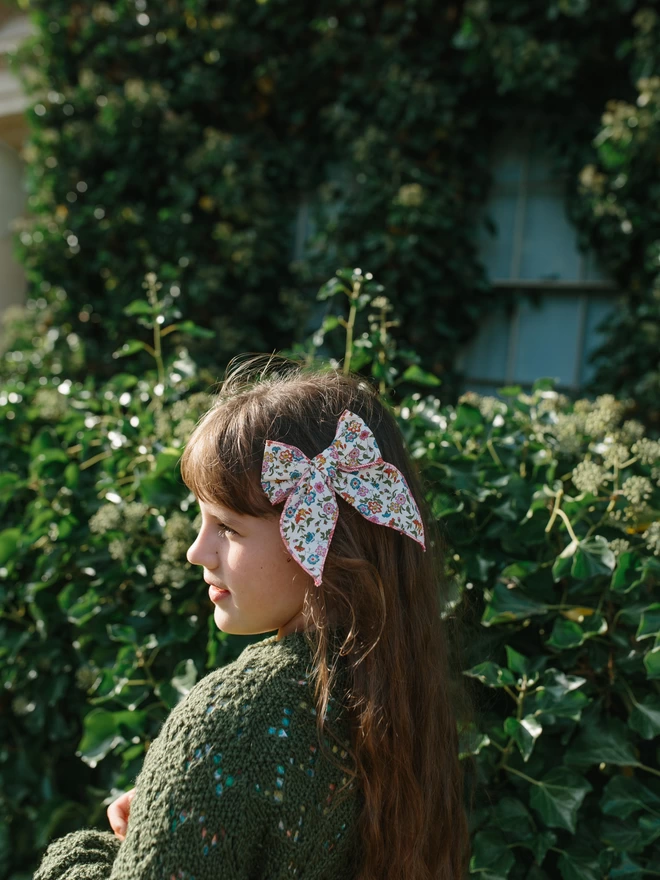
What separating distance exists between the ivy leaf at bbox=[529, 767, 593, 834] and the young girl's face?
586mm

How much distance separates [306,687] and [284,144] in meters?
3.94

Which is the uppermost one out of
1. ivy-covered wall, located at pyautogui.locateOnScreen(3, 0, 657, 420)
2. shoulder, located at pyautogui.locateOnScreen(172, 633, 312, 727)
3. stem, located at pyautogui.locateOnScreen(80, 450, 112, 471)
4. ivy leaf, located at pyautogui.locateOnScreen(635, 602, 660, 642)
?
ivy-covered wall, located at pyautogui.locateOnScreen(3, 0, 657, 420)

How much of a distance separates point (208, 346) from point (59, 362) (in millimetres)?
812

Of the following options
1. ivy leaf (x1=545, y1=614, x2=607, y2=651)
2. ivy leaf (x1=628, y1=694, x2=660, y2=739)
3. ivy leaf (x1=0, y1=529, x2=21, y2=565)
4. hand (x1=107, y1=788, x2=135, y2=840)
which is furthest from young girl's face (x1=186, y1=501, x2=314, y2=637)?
ivy leaf (x1=0, y1=529, x2=21, y2=565)

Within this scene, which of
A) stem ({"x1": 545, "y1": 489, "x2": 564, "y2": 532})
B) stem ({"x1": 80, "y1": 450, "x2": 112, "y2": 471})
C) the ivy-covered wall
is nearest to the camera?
stem ({"x1": 545, "y1": 489, "x2": 564, "y2": 532})

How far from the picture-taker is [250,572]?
1.16 m

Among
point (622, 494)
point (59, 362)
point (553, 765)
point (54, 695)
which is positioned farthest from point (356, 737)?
point (59, 362)

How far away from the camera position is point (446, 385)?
419 centimetres

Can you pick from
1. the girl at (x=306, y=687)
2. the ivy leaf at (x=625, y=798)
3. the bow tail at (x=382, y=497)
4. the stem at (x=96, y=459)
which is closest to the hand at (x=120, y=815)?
the girl at (x=306, y=687)

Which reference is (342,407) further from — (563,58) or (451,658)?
(563,58)

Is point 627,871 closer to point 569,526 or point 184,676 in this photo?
point 569,526

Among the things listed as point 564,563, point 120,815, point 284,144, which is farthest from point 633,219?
point 120,815

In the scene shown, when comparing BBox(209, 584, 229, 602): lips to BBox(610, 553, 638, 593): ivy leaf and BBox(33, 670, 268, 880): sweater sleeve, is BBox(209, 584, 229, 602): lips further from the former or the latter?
BBox(610, 553, 638, 593): ivy leaf

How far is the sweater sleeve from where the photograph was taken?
0.99 m
